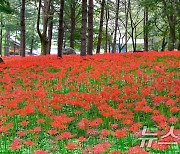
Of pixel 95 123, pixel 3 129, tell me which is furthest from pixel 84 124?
pixel 3 129

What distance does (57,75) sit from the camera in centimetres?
1146

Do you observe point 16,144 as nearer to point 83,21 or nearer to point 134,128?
point 134,128

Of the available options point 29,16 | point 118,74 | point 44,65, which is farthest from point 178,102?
point 29,16

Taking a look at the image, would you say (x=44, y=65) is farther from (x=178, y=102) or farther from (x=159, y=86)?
(x=178, y=102)

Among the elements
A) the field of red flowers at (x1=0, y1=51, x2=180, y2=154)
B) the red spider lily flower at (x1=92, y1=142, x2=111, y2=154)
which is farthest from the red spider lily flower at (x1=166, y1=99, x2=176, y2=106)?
the red spider lily flower at (x1=92, y1=142, x2=111, y2=154)

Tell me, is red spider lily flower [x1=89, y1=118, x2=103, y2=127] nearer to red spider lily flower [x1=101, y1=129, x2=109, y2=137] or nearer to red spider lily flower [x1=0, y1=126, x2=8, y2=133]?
red spider lily flower [x1=101, y1=129, x2=109, y2=137]

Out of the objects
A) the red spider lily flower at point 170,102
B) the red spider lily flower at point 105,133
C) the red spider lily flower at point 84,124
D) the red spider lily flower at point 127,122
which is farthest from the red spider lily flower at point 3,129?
the red spider lily flower at point 170,102

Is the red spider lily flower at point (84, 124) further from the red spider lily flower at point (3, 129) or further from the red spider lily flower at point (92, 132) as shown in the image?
the red spider lily flower at point (3, 129)

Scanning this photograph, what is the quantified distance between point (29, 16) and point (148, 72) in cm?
3105

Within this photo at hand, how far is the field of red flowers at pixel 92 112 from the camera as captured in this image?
17.0 feet

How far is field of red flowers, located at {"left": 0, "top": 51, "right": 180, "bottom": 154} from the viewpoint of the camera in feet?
17.0

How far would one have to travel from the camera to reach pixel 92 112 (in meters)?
7.09

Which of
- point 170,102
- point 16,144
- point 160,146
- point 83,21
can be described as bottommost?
point 16,144

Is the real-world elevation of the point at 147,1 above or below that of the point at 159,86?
above
